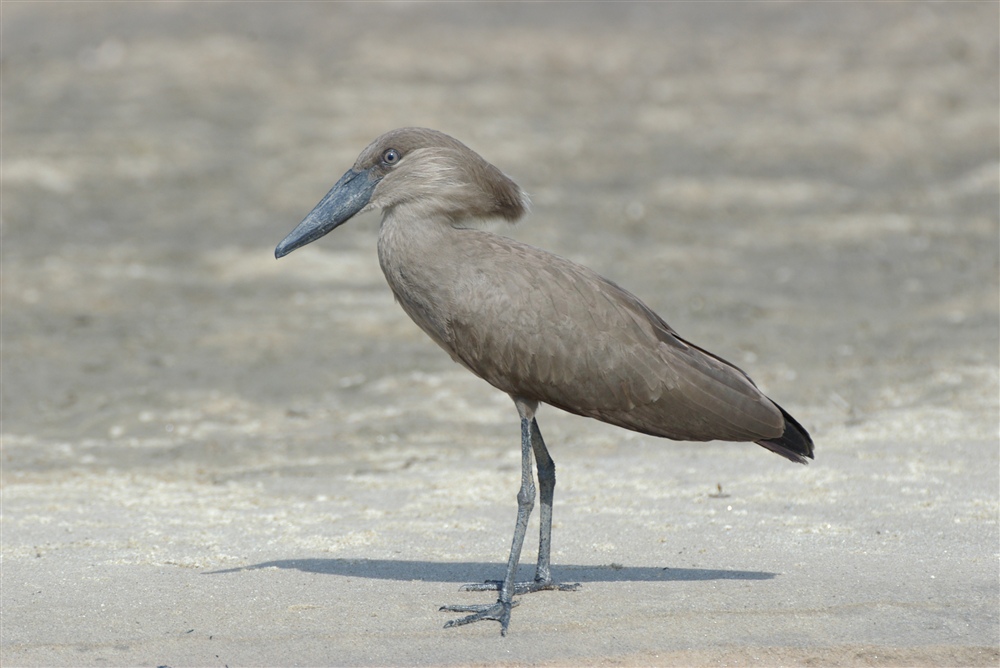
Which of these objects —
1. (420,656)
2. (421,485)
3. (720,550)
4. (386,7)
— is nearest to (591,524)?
(720,550)

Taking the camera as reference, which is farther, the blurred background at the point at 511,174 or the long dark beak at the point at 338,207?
the blurred background at the point at 511,174

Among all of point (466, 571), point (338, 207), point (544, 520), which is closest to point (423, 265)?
point (338, 207)

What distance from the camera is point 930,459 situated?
7.82 metres

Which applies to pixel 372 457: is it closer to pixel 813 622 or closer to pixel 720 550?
pixel 720 550

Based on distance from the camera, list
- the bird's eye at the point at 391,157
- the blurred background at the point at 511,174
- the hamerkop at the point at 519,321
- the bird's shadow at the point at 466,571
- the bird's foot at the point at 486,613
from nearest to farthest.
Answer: the bird's foot at the point at 486,613 → the hamerkop at the point at 519,321 → the bird's eye at the point at 391,157 → the bird's shadow at the point at 466,571 → the blurred background at the point at 511,174

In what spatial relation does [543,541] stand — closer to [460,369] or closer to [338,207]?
[338,207]

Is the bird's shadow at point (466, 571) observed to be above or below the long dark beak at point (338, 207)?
below

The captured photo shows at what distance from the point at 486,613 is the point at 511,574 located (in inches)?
7.8

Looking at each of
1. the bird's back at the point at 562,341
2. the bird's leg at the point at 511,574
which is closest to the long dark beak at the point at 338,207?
the bird's back at the point at 562,341

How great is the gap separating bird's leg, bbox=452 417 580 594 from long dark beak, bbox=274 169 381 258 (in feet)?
4.25

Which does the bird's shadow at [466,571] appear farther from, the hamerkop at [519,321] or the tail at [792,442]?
the tail at [792,442]

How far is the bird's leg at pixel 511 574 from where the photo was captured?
547 centimetres

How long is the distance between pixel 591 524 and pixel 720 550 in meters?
0.87

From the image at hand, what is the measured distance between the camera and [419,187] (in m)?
5.75
